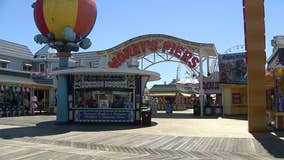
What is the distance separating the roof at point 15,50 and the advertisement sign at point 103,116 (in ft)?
57.1

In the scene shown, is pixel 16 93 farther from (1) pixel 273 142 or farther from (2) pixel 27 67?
(1) pixel 273 142

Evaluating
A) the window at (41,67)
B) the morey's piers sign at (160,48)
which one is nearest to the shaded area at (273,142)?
the morey's piers sign at (160,48)

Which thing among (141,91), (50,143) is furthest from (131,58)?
(50,143)

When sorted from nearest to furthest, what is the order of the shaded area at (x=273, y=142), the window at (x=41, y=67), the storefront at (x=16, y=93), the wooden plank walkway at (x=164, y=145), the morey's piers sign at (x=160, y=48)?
the wooden plank walkway at (x=164, y=145) → the shaded area at (x=273, y=142) → the storefront at (x=16, y=93) → the morey's piers sign at (x=160, y=48) → the window at (x=41, y=67)

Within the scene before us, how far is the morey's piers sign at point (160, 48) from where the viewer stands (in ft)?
105

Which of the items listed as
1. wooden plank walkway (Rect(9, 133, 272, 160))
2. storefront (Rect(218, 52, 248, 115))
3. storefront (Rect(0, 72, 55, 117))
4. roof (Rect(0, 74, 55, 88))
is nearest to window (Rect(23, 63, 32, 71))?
storefront (Rect(0, 72, 55, 117))

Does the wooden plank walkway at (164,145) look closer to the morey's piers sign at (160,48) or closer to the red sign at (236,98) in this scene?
the morey's piers sign at (160,48)

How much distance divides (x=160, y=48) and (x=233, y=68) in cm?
834

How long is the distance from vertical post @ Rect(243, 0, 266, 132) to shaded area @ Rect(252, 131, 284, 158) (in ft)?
3.53

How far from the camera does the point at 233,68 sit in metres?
37.2

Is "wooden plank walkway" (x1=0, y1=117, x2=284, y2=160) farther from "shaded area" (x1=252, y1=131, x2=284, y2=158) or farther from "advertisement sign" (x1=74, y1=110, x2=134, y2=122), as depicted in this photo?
"advertisement sign" (x1=74, y1=110, x2=134, y2=122)

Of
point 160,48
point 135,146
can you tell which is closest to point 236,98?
point 160,48

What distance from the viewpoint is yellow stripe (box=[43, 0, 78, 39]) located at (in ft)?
76.8

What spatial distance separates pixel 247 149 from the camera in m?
12.5
